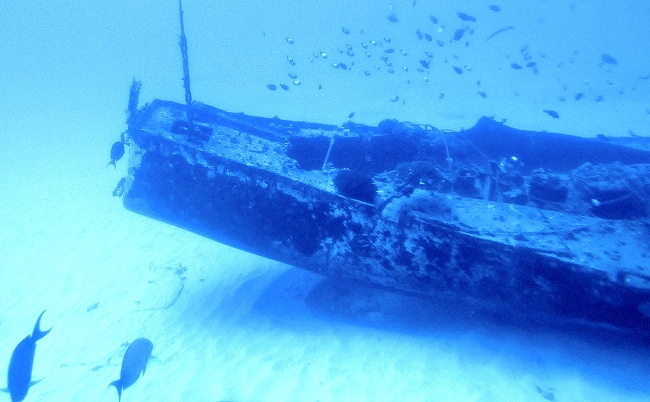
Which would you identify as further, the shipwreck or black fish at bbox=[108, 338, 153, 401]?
black fish at bbox=[108, 338, 153, 401]

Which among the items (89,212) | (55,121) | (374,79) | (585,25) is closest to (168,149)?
(89,212)

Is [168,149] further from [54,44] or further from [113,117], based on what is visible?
[54,44]

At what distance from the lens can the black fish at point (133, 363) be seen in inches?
162

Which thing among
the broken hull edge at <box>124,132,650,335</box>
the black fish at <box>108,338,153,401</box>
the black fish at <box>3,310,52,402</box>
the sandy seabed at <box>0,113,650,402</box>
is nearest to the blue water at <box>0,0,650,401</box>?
the sandy seabed at <box>0,113,650,402</box>

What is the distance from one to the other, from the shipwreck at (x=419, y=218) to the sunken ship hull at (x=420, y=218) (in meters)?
0.01

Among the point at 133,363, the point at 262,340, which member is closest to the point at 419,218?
the point at 262,340

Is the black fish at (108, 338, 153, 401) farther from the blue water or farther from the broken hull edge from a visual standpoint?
the broken hull edge

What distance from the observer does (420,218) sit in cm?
421

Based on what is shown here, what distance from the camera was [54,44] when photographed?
81.0m

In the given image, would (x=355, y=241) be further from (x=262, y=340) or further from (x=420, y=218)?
(x=262, y=340)

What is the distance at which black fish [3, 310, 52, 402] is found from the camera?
407 cm

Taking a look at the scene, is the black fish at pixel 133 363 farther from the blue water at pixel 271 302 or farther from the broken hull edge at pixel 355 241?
the broken hull edge at pixel 355 241

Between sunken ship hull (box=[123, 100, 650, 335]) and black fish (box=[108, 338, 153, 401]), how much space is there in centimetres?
159

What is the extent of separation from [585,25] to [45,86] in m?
66.5
